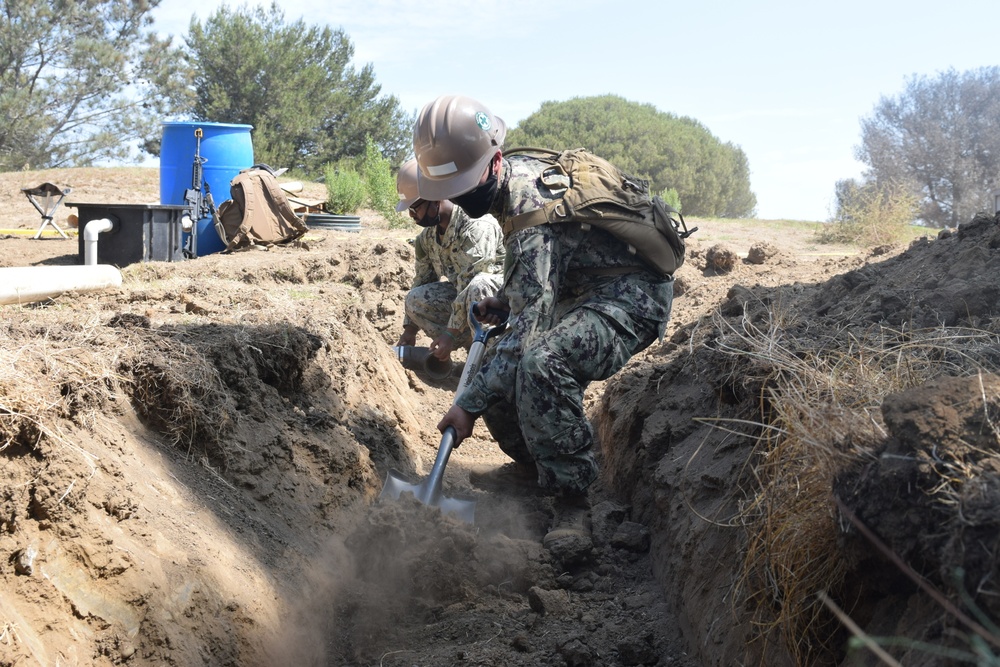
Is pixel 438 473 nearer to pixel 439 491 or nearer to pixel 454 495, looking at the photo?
pixel 439 491

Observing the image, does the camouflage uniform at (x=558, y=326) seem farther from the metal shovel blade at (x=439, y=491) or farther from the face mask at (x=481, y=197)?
the metal shovel blade at (x=439, y=491)

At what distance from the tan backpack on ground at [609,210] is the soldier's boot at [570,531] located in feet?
3.89

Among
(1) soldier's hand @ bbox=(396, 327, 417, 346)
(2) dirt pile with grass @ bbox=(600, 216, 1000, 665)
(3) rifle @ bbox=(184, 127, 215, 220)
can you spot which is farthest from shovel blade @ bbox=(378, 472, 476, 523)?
(3) rifle @ bbox=(184, 127, 215, 220)

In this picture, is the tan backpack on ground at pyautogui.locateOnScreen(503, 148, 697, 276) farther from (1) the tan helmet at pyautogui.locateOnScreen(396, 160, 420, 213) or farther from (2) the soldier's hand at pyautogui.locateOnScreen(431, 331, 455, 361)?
(2) the soldier's hand at pyautogui.locateOnScreen(431, 331, 455, 361)

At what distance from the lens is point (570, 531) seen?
148 inches

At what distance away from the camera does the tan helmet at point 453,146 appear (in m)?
3.78

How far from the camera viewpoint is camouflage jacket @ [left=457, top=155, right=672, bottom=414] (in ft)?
12.4

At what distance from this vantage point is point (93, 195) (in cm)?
1811

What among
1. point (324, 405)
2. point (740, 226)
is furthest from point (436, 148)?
point (740, 226)

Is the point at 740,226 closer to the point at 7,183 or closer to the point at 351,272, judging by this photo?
the point at 351,272

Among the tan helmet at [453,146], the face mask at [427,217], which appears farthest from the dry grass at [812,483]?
the face mask at [427,217]

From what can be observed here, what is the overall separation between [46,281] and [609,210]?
313cm

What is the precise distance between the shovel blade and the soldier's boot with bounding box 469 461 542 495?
55 cm

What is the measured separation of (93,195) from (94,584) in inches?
696
